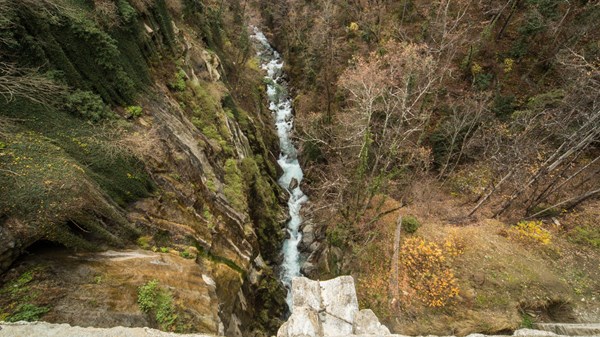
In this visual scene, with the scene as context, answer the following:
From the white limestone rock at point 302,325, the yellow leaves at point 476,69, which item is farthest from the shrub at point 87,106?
the yellow leaves at point 476,69

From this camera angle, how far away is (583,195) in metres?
14.5

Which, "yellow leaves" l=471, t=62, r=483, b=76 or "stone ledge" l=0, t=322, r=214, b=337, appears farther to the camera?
"yellow leaves" l=471, t=62, r=483, b=76

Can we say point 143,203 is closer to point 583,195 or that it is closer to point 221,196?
point 221,196

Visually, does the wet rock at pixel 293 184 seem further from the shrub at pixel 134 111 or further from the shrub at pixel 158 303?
the shrub at pixel 158 303

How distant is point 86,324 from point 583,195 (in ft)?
66.3

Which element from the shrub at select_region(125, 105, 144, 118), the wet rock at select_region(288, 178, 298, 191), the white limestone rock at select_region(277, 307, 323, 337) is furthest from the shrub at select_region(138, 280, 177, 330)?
the wet rock at select_region(288, 178, 298, 191)

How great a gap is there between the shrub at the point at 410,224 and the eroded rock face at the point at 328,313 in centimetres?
622

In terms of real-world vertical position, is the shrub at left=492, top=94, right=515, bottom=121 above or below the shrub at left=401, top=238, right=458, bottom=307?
above

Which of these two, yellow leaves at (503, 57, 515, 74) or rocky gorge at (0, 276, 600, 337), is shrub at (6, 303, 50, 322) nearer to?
rocky gorge at (0, 276, 600, 337)

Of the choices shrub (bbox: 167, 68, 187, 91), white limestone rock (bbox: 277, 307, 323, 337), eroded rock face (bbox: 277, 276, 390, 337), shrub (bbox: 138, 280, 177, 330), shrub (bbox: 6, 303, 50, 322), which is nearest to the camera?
shrub (bbox: 6, 303, 50, 322)

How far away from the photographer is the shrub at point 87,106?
906 cm

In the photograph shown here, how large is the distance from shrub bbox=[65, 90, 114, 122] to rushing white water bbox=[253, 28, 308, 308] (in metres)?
13.4

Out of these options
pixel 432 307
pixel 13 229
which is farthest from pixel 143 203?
pixel 432 307

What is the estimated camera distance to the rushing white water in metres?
19.7
